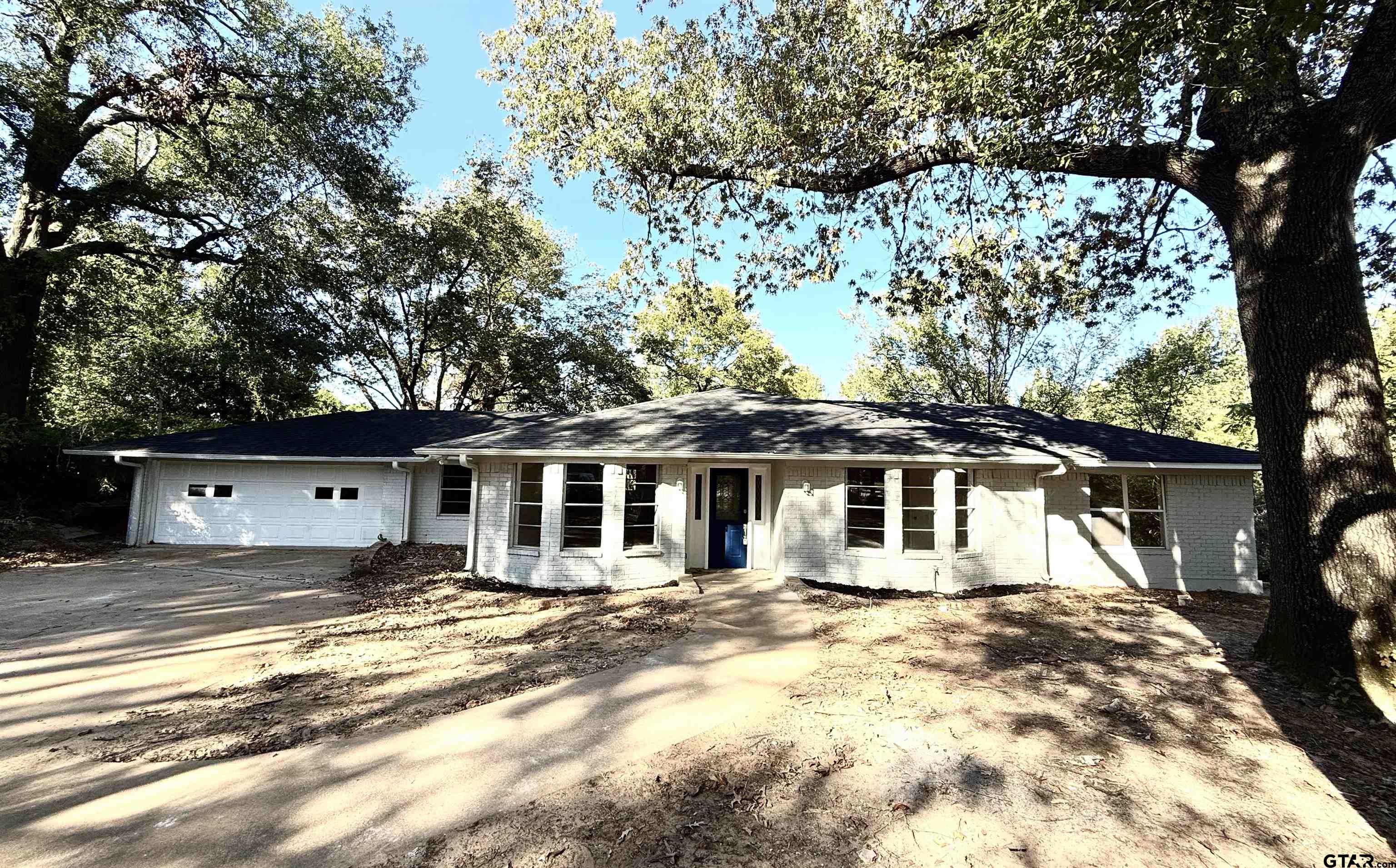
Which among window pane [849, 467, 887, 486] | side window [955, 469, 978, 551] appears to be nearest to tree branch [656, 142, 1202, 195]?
window pane [849, 467, 887, 486]

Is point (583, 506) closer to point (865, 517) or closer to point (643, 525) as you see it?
point (643, 525)

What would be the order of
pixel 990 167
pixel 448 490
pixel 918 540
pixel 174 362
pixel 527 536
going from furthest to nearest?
pixel 174 362 → pixel 448 490 → pixel 527 536 → pixel 918 540 → pixel 990 167

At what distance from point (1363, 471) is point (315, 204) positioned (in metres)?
24.3

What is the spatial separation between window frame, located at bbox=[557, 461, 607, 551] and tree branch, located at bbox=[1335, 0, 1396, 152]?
998 centimetres

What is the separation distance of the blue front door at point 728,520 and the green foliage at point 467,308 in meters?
14.2

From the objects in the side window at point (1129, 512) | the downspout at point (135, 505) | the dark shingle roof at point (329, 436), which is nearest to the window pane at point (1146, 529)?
the side window at point (1129, 512)

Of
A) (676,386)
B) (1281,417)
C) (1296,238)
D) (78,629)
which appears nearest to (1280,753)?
(1281,417)

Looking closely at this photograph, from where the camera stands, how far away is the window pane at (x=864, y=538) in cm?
1035

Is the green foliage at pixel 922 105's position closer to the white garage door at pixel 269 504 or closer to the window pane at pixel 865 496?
the window pane at pixel 865 496

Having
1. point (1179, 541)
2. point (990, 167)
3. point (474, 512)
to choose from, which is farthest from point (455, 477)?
point (1179, 541)

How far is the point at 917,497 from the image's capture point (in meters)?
10.4

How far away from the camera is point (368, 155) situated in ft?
55.8

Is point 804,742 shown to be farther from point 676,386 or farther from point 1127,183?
point 676,386

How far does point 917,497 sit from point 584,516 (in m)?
6.18
